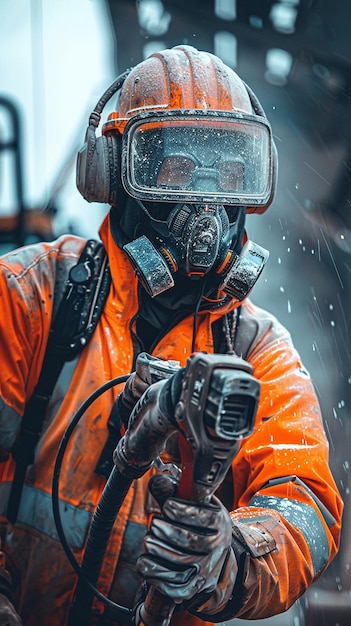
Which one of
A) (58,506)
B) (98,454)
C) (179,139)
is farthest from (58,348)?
(179,139)

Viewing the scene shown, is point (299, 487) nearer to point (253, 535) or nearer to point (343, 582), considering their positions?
point (253, 535)

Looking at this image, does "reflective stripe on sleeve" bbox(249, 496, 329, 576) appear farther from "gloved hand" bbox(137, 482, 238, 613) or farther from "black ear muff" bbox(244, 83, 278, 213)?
"black ear muff" bbox(244, 83, 278, 213)

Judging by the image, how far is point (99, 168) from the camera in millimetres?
2443

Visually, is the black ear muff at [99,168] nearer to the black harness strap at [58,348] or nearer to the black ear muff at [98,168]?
the black ear muff at [98,168]

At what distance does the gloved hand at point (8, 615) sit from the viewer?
85.0 inches

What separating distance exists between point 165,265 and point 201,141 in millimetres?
379

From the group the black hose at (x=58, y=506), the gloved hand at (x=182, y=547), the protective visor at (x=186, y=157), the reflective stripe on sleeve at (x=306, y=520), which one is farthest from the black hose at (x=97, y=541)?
the protective visor at (x=186, y=157)

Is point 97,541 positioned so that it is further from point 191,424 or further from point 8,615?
point 191,424

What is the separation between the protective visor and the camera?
2.33 metres

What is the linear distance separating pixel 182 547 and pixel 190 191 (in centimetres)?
107

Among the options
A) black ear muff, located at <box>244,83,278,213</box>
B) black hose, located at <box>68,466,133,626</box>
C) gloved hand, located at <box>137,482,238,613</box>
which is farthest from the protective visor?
gloved hand, located at <box>137,482,238,613</box>

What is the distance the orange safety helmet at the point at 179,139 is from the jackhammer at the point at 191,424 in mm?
652

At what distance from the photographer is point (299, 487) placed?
7.31ft

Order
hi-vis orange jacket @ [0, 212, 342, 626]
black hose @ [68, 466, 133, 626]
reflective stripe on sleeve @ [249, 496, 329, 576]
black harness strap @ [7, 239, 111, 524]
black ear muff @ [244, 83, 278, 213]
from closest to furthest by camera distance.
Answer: black hose @ [68, 466, 133, 626]
reflective stripe on sleeve @ [249, 496, 329, 576]
hi-vis orange jacket @ [0, 212, 342, 626]
black harness strap @ [7, 239, 111, 524]
black ear muff @ [244, 83, 278, 213]
